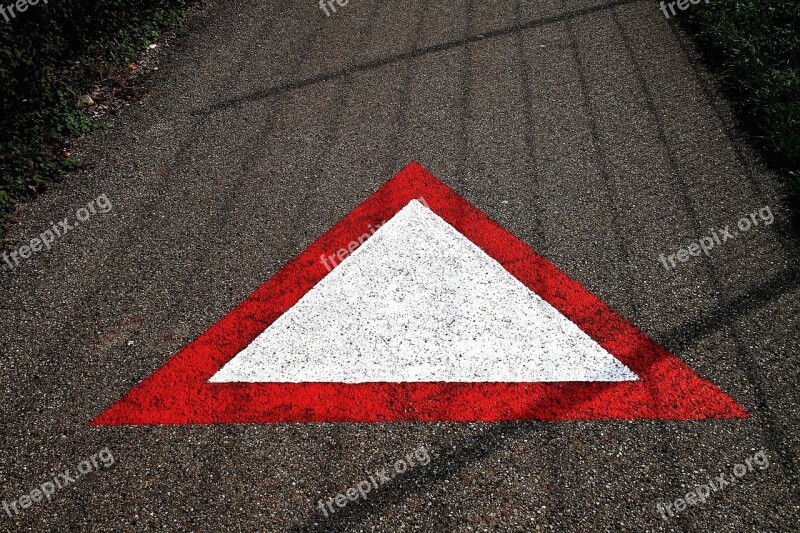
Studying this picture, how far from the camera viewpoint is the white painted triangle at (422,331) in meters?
2.86

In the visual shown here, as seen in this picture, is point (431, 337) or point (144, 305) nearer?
point (431, 337)

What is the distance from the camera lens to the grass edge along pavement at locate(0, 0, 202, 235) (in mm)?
4156

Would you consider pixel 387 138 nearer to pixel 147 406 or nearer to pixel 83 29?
pixel 147 406

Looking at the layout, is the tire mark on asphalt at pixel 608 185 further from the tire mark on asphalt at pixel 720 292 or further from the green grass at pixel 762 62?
the green grass at pixel 762 62

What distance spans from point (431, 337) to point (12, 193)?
3088 millimetres

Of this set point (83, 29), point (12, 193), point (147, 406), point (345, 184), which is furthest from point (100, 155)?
point (147, 406)

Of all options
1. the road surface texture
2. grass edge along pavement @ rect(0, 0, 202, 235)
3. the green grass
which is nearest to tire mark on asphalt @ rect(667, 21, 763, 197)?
the road surface texture

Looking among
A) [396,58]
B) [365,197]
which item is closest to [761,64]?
[396,58]

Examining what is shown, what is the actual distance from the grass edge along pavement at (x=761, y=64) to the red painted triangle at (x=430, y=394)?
1593 millimetres

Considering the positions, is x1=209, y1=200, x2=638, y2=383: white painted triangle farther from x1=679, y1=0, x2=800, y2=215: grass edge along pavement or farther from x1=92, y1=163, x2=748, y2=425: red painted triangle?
x1=679, y1=0, x2=800, y2=215: grass edge along pavement

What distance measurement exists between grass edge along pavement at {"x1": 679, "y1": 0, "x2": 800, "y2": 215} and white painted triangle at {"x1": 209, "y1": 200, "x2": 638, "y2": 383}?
1896 mm

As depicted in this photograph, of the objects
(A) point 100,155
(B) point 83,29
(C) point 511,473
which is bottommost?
(C) point 511,473

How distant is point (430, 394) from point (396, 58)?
3.42 metres

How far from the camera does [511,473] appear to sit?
8.25 feet
